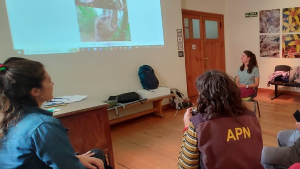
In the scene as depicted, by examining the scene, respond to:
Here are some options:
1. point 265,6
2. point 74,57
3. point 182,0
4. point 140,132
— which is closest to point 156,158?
point 140,132

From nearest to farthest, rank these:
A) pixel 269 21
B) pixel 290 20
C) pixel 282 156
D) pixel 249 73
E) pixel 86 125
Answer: pixel 282 156
pixel 86 125
pixel 249 73
pixel 290 20
pixel 269 21

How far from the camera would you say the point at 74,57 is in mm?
3000

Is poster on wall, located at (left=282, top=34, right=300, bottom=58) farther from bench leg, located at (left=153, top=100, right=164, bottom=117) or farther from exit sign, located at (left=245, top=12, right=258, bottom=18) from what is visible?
bench leg, located at (left=153, top=100, right=164, bottom=117)

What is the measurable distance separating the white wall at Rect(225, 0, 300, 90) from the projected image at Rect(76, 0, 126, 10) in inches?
128

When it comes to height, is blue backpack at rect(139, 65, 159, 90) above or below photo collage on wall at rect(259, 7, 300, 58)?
below

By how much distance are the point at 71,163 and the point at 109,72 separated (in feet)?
8.24

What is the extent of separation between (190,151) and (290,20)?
15.5ft

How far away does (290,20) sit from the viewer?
452 cm

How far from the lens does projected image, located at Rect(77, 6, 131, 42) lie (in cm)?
305

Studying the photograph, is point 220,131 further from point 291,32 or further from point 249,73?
point 291,32

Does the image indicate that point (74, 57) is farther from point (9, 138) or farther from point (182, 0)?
point (182, 0)

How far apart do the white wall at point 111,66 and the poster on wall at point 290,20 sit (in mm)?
2272

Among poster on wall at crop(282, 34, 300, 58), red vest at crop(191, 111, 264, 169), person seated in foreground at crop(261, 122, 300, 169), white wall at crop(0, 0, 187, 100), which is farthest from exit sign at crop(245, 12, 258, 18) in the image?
red vest at crop(191, 111, 264, 169)

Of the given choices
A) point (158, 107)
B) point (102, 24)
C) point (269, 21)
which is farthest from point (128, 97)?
point (269, 21)
